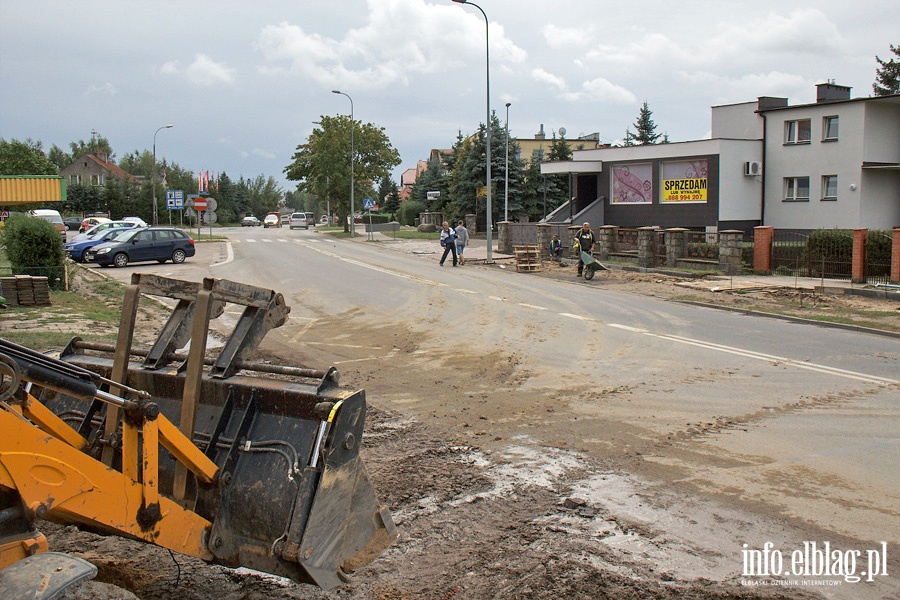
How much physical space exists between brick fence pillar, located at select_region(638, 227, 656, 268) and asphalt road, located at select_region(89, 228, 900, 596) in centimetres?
731

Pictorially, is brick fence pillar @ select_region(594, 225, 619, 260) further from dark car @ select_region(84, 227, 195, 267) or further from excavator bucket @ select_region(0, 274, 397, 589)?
excavator bucket @ select_region(0, 274, 397, 589)

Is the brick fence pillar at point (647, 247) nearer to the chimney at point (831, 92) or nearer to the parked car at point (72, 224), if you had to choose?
the chimney at point (831, 92)

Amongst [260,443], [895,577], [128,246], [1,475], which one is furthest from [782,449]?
[128,246]

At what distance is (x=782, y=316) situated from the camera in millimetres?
16281

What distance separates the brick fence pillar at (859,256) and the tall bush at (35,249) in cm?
2097

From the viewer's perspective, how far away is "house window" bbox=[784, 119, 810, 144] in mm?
36406

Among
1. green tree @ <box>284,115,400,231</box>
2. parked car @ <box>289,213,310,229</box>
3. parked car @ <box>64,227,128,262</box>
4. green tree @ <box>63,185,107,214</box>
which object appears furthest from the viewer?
green tree @ <box>63,185,107,214</box>

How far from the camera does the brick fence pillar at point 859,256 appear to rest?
2125 cm

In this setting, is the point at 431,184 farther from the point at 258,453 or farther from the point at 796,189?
the point at 258,453

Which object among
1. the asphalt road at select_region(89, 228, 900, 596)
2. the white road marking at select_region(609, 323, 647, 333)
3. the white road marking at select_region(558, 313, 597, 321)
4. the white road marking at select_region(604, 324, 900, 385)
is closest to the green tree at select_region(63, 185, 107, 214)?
the asphalt road at select_region(89, 228, 900, 596)

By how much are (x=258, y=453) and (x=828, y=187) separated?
37257 mm

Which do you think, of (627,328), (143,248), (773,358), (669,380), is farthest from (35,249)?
(773,358)

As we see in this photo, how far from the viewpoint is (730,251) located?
81.8 ft

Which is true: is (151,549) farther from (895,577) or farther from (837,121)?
(837,121)
